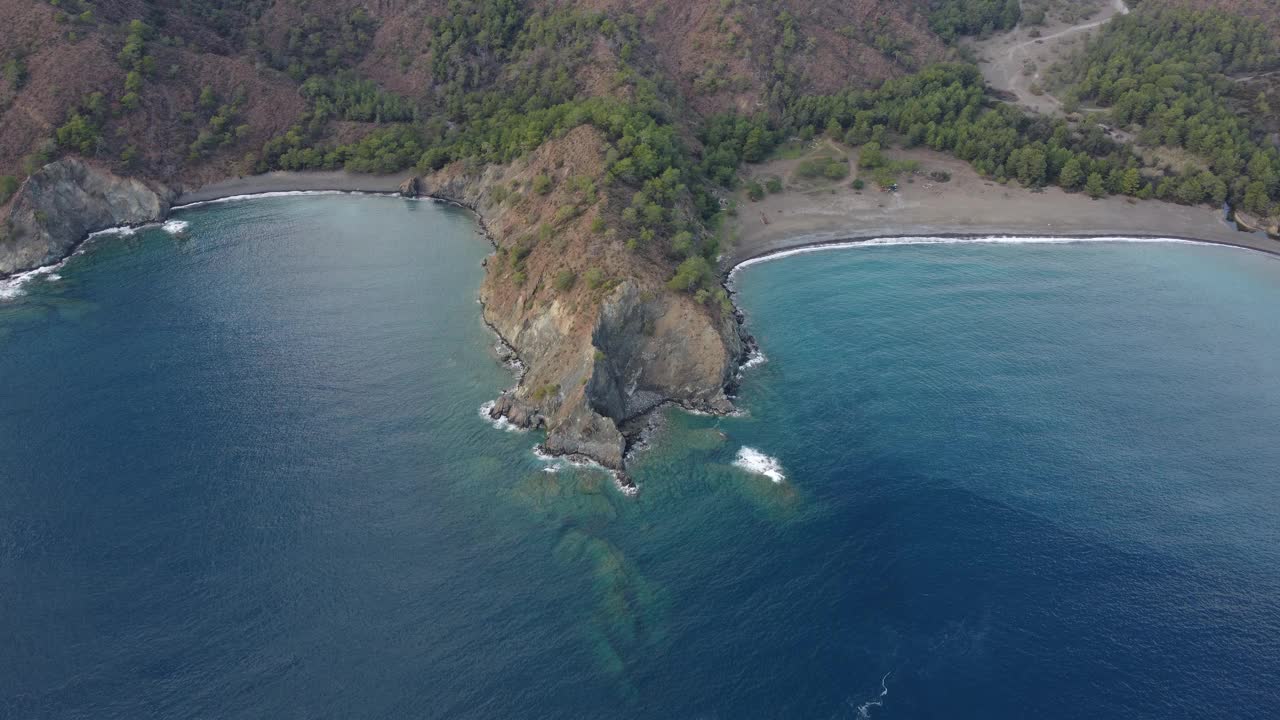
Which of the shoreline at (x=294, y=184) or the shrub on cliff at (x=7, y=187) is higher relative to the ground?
the shrub on cliff at (x=7, y=187)

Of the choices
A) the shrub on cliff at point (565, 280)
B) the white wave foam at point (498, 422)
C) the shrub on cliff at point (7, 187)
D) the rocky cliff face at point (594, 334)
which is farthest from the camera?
the shrub on cliff at point (7, 187)

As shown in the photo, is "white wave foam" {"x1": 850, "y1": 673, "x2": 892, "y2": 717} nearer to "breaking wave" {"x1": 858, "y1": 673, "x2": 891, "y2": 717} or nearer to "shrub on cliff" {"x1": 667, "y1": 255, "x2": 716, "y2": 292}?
"breaking wave" {"x1": 858, "y1": 673, "x2": 891, "y2": 717}

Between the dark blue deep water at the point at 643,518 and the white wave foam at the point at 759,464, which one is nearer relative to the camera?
the dark blue deep water at the point at 643,518

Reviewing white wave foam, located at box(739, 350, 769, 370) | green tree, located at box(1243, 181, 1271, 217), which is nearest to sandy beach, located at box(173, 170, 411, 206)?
white wave foam, located at box(739, 350, 769, 370)

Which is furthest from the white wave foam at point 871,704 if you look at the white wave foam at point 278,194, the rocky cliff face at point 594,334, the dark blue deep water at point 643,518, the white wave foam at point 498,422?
the white wave foam at point 278,194

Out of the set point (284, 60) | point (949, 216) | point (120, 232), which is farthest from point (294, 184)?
point (949, 216)

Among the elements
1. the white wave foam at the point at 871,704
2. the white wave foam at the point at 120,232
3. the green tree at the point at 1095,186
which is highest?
the white wave foam at the point at 120,232

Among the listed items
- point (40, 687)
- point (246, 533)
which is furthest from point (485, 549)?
point (40, 687)

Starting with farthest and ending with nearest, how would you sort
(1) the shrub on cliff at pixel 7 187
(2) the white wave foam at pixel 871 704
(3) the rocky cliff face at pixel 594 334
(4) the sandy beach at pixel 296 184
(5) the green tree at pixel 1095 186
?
(5) the green tree at pixel 1095 186
(4) the sandy beach at pixel 296 184
(1) the shrub on cliff at pixel 7 187
(3) the rocky cliff face at pixel 594 334
(2) the white wave foam at pixel 871 704

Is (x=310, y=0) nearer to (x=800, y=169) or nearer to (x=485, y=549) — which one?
(x=800, y=169)

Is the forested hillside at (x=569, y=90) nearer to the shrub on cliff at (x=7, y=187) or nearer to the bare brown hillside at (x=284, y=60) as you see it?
the bare brown hillside at (x=284, y=60)
